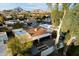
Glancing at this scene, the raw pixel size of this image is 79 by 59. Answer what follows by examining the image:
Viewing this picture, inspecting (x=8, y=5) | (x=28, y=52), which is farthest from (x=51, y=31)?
(x=8, y=5)

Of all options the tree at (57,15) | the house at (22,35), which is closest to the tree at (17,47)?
the house at (22,35)

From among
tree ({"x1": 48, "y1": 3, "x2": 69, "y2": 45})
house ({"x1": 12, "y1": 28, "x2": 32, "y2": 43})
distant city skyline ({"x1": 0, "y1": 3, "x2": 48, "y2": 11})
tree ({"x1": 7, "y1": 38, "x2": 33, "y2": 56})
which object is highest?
distant city skyline ({"x1": 0, "y1": 3, "x2": 48, "y2": 11})

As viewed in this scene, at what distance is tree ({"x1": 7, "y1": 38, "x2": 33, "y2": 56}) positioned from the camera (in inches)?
47.6

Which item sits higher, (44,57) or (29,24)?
(29,24)

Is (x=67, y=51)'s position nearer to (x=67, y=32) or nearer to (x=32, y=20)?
(x=67, y=32)

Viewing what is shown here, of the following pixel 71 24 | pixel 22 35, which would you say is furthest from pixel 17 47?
pixel 71 24

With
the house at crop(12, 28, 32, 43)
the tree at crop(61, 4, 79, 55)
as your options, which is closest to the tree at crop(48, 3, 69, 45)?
the tree at crop(61, 4, 79, 55)

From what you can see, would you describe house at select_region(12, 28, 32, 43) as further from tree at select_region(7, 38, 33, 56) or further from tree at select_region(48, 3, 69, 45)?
tree at select_region(48, 3, 69, 45)

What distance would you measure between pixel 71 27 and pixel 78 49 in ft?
0.56

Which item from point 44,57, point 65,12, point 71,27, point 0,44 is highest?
point 65,12

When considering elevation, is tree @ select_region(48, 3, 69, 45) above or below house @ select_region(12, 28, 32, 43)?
above

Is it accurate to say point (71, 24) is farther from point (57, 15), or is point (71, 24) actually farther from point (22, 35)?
point (22, 35)

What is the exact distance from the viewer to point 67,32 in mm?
1232

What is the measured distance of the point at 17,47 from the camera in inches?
47.7
